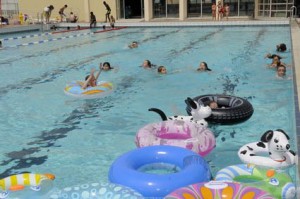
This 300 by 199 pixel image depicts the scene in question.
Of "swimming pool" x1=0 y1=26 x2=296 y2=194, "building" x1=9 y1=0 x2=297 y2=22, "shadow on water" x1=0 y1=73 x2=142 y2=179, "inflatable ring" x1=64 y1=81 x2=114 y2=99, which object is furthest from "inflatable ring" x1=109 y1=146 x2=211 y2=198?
"building" x1=9 y1=0 x2=297 y2=22

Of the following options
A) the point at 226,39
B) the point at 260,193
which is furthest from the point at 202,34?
the point at 260,193

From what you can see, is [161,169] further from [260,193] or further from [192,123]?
[260,193]

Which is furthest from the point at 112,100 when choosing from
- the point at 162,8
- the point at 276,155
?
the point at 162,8

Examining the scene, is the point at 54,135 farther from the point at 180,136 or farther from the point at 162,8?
the point at 162,8

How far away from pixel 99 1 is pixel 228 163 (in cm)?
2500

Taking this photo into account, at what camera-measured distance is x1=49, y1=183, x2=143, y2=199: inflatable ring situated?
340cm

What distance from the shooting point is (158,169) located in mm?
4492

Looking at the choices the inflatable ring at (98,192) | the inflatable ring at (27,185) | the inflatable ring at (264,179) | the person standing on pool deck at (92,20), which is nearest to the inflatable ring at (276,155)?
the inflatable ring at (264,179)

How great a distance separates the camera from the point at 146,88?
891cm

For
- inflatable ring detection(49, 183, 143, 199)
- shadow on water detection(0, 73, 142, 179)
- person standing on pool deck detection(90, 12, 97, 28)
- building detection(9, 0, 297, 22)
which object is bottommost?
shadow on water detection(0, 73, 142, 179)

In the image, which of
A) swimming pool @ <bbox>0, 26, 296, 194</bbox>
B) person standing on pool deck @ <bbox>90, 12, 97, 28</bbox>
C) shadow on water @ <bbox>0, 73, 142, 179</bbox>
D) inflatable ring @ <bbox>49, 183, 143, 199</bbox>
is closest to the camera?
inflatable ring @ <bbox>49, 183, 143, 199</bbox>

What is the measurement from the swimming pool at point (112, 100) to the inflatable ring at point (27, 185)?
499mm

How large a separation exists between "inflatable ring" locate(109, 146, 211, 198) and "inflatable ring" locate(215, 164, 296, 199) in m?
0.25

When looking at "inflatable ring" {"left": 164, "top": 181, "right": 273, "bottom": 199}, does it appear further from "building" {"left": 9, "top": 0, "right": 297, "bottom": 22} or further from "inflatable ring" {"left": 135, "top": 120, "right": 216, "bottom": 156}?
"building" {"left": 9, "top": 0, "right": 297, "bottom": 22}
